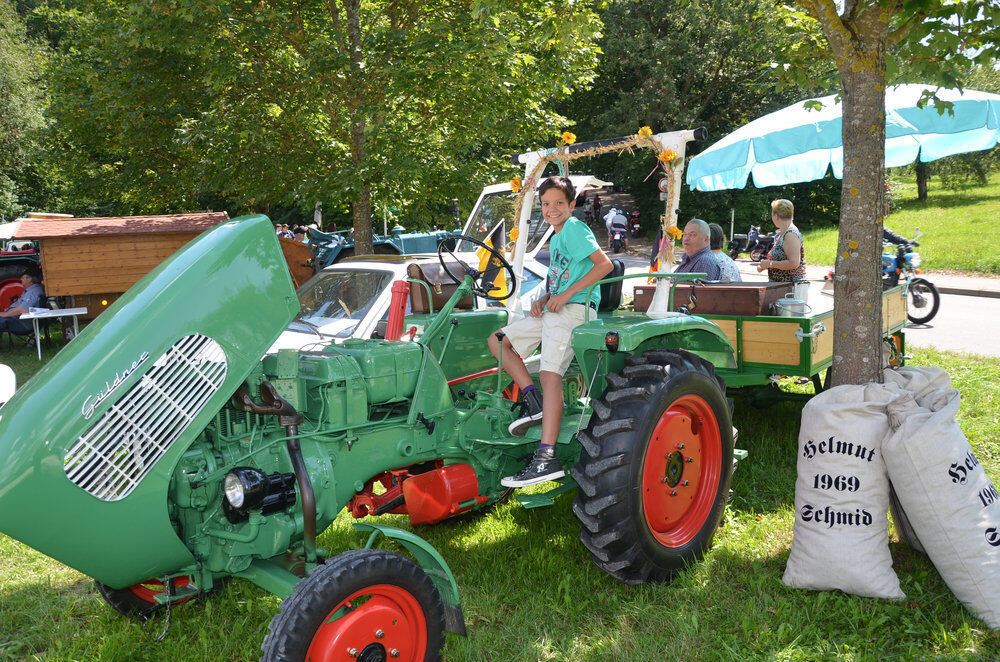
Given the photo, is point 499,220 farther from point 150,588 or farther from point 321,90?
point 150,588

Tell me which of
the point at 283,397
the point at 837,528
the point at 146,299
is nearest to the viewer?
the point at 146,299

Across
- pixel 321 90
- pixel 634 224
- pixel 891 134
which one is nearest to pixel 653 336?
pixel 891 134

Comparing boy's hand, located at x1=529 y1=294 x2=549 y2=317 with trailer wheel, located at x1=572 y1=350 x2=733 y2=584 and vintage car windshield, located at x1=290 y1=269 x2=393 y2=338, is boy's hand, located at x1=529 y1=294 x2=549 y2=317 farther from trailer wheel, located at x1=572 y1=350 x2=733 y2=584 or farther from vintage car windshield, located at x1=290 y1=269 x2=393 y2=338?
vintage car windshield, located at x1=290 y1=269 x2=393 y2=338

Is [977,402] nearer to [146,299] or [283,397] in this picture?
[283,397]

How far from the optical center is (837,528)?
297cm

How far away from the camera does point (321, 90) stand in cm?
734

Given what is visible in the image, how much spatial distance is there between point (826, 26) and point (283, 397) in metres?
2.87

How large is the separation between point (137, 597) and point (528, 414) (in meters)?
1.82

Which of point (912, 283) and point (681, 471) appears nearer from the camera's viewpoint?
point (681, 471)

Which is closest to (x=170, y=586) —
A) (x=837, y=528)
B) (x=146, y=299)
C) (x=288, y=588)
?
(x=288, y=588)

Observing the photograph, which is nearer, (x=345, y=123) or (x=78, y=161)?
(x=345, y=123)

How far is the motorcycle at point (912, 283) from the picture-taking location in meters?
9.27

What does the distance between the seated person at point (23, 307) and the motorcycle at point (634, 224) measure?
60.4 feet

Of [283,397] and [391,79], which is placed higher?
[391,79]
